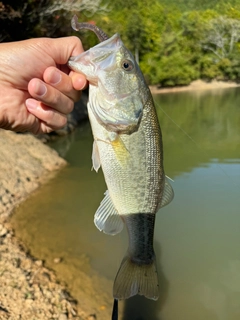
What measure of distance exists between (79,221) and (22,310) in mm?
2639

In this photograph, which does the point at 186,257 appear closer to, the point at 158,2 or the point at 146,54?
the point at 146,54

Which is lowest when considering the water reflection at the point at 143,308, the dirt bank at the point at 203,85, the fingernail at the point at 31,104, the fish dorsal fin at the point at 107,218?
the dirt bank at the point at 203,85

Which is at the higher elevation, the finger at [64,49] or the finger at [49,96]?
the finger at [64,49]

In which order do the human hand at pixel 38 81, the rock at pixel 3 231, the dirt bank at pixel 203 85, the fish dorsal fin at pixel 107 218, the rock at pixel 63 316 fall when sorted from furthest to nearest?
the dirt bank at pixel 203 85 → the rock at pixel 3 231 → the rock at pixel 63 316 → the fish dorsal fin at pixel 107 218 → the human hand at pixel 38 81

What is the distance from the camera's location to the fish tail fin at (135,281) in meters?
2.32

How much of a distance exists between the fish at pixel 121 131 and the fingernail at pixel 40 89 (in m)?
0.20

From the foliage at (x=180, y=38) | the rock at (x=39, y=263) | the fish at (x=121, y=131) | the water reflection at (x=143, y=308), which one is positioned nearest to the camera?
the fish at (x=121, y=131)

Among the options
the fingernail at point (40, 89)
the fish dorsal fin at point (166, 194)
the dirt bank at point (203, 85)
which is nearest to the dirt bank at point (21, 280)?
the fish dorsal fin at point (166, 194)

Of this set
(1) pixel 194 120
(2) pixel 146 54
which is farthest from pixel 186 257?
(2) pixel 146 54

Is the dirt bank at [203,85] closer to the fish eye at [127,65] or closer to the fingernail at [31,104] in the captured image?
the fingernail at [31,104]

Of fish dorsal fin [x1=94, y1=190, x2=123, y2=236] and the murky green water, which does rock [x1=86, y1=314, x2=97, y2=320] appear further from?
fish dorsal fin [x1=94, y1=190, x2=123, y2=236]

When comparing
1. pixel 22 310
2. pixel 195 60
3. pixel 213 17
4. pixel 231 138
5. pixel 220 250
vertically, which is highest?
pixel 22 310

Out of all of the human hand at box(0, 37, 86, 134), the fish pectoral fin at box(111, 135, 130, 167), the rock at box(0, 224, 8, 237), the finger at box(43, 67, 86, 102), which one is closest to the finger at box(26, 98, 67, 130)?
the human hand at box(0, 37, 86, 134)

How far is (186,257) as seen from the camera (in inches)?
215
